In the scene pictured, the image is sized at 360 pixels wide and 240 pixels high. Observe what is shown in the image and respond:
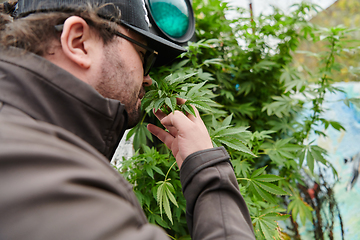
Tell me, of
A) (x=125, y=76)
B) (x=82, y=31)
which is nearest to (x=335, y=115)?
(x=125, y=76)

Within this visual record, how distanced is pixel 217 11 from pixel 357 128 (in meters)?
1.65

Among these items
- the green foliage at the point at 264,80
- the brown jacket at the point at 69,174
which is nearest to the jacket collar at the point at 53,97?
the brown jacket at the point at 69,174

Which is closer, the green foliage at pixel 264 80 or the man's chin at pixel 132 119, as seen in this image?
the man's chin at pixel 132 119

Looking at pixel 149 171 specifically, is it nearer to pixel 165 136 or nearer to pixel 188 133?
pixel 165 136

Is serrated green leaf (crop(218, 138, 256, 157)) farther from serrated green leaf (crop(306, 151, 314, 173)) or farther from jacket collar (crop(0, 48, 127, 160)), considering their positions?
serrated green leaf (crop(306, 151, 314, 173))

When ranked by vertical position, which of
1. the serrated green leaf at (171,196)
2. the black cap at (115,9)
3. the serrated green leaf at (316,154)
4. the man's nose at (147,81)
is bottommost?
the serrated green leaf at (171,196)

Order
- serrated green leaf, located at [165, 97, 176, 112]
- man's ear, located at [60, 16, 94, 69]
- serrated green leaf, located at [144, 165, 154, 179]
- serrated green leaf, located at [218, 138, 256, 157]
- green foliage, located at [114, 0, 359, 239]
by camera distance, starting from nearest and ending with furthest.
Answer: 1. man's ear, located at [60, 16, 94, 69]
2. serrated green leaf, located at [165, 97, 176, 112]
3. serrated green leaf, located at [218, 138, 256, 157]
4. serrated green leaf, located at [144, 165, 154, 179]
5. green foliage, located at [114, 0, 359, 239]

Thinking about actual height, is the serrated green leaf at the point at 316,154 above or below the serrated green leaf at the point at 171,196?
above

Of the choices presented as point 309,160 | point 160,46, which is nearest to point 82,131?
point 160,46

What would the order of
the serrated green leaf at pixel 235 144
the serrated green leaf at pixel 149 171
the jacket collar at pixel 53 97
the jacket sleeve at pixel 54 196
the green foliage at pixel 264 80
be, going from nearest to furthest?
the jacket sleeve at pixel 54 196 → the jacket collar at pixel 53 97 → the serrated green leaf at pixel 235 144 → the serrated green leaf at pixel 149 171 → the green foliage at pixel 264 80

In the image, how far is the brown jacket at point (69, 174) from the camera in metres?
0.35

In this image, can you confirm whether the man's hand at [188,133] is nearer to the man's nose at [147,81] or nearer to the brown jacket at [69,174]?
the brown jacket at [69,174]

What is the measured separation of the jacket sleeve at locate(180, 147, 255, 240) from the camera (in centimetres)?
60

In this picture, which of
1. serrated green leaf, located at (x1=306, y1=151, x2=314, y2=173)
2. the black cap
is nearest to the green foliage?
serrated green leaf, located at (x1=306, y1=151, x2=314, y2=173)
